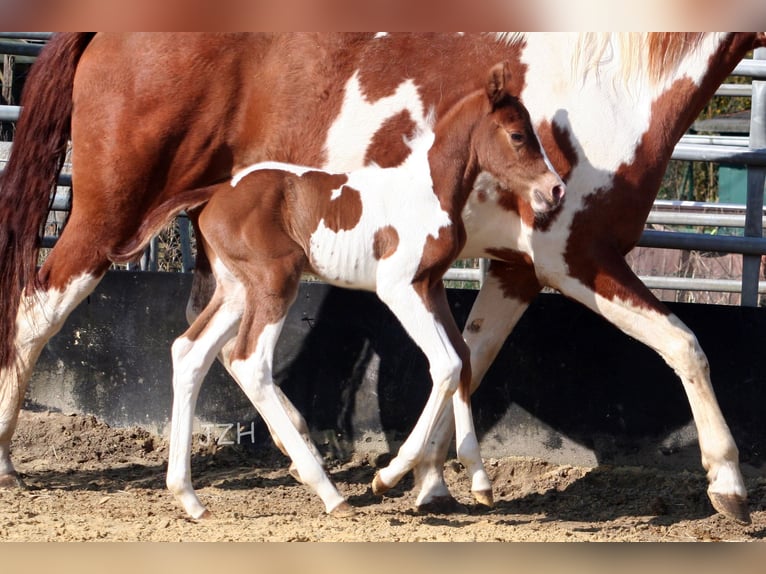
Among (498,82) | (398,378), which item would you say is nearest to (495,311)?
(398,378)

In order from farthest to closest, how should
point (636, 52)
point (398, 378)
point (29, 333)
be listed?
point (398, 378) < point (29, 333) < point (636, 52)

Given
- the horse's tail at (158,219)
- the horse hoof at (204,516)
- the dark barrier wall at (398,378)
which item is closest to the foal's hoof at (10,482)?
the dark barrier wall at (398,378)

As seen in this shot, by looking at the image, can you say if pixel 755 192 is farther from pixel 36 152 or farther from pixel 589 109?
pixel 36 152

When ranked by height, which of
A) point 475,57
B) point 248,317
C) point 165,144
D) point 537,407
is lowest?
point 537,407

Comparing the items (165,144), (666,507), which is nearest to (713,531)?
(666,507)

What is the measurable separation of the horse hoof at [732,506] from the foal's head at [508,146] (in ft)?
4.28

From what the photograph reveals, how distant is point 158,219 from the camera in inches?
148

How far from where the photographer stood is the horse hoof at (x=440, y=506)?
406 cm

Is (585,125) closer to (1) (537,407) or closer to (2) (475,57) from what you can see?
(2) (475,57)

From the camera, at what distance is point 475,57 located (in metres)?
4.21

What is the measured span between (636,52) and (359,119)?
1200 mm

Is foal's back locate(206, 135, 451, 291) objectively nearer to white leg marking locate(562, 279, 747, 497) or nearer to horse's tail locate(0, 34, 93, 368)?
white leg marking locate(562, 279, 747, 497)

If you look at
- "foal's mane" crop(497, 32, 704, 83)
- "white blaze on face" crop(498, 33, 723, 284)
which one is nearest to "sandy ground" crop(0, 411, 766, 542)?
"white blaze on face" crop(498, 33, 723, 284)
